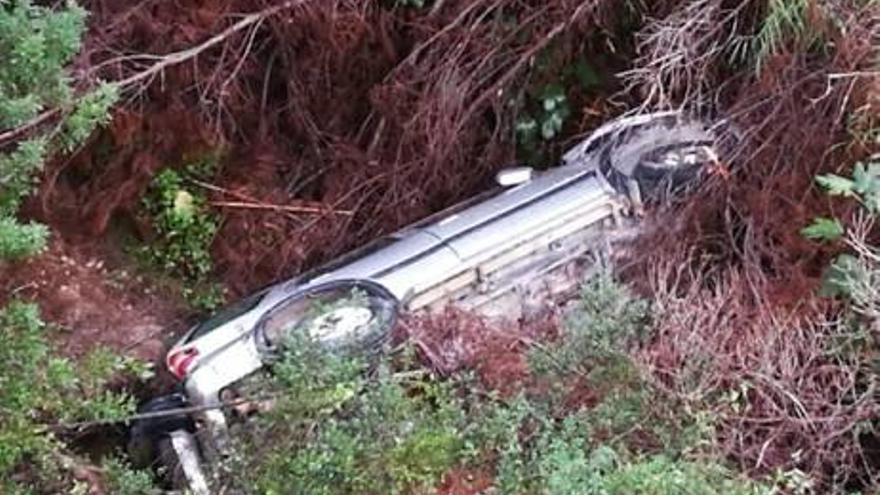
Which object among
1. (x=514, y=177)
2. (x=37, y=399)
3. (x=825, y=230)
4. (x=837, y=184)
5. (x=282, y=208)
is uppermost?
(x=37, y=399)

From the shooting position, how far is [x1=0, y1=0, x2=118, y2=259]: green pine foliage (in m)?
2.98

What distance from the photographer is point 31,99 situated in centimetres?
303

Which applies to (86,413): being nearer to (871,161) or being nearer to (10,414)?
(10,414)

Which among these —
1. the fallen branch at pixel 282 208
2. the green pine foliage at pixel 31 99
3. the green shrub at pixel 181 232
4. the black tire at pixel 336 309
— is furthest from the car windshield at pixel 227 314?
the green pine foliage at pixel 31 99

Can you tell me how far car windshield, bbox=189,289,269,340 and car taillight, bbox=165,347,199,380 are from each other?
8cm

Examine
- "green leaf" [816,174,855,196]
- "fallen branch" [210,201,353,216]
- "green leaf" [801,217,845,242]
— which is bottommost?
"green leaf" [801,217,845,242]

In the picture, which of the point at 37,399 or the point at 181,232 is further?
the point at 181,232

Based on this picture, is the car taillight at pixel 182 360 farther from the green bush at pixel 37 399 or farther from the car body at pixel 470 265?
the green bush at pixel 37 399

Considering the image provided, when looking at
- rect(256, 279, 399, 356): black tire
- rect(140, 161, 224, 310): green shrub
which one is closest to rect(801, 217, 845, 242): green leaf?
rect(256, 279, 399, 356): black tire

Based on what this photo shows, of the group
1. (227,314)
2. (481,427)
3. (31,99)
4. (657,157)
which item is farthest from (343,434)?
(657,157)

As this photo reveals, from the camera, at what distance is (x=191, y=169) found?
4.26 m

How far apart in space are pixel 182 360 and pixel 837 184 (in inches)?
73.0

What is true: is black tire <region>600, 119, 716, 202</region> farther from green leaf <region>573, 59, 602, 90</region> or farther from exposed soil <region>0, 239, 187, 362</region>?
exposed soil <region>0, 239, 187, 362</region>

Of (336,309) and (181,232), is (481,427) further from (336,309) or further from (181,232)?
(181,232)
